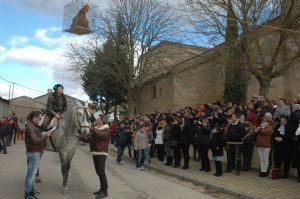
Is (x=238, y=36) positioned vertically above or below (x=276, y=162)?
above

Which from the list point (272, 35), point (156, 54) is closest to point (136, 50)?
point (156, 54)

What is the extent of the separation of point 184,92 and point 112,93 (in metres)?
9.70

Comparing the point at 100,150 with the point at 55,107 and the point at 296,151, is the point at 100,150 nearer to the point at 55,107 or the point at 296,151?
the point at 55,107

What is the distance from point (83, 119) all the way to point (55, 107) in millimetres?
1036

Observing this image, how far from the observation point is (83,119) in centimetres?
1055

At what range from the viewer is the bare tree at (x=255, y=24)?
66.6 feet

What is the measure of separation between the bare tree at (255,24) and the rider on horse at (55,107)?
1083 centimetres

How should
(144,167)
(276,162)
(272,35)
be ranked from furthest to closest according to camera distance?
(272,35) → (144,167) → (276,162)

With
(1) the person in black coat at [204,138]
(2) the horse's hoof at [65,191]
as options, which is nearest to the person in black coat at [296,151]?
(1) the person in black coat at [204,138]

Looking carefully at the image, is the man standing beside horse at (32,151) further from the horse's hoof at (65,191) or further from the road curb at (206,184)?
the road curb at (206,184)

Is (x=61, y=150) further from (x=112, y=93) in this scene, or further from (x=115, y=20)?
(x=112, y=93)

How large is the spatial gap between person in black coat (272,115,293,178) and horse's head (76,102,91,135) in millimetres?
5980

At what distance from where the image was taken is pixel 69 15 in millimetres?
15445

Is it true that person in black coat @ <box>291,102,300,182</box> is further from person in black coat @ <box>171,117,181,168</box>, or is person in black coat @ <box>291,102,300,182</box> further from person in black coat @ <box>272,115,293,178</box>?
person in black coat @ <box>171,117,181,168</box>
